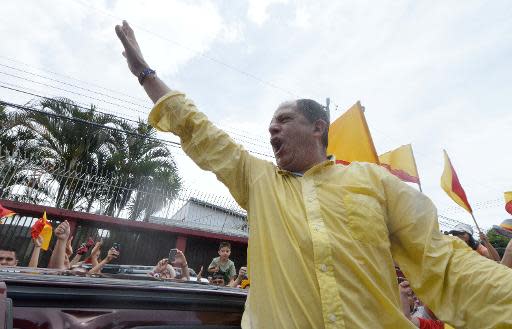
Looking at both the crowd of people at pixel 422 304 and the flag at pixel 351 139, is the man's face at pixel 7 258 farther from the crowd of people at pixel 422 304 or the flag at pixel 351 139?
the crowd of people at pixel 422 304

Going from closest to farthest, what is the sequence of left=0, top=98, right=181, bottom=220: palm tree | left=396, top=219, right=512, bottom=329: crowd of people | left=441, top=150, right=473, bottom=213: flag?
left=396, top=219, right=512, bottom=329: crowd of people < left=441, top=150, right=473, bottom=213: flag < left=0, top=98, right=181, bottom=220: palm tree

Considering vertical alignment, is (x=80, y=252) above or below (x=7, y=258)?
above

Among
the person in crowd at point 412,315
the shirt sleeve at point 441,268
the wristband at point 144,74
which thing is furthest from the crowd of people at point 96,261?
the shirt sleeve at point 441,268

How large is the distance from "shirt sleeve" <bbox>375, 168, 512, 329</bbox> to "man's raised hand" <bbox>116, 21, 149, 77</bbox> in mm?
1190

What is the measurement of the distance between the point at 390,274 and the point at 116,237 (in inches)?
457

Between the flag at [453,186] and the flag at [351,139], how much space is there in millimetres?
1054

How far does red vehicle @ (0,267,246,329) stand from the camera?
121 centimetres

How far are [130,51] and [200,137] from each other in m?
0.57

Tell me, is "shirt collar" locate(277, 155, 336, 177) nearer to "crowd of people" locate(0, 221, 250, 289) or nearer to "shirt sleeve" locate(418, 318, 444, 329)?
"crowd of people" locate(0, 221, 250, 289)

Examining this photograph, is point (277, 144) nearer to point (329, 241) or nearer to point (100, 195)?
point (329, 241)

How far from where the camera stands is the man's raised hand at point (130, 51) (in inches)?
69.3

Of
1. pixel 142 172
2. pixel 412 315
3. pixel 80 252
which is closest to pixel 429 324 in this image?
pixel 412 315

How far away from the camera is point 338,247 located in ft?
4.50

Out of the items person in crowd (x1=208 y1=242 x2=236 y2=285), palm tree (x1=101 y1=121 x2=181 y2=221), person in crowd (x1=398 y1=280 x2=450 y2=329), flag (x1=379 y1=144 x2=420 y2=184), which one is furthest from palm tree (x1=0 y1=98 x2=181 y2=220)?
person in crowd (x1=398 y1=280 x2=450 y2=329)
